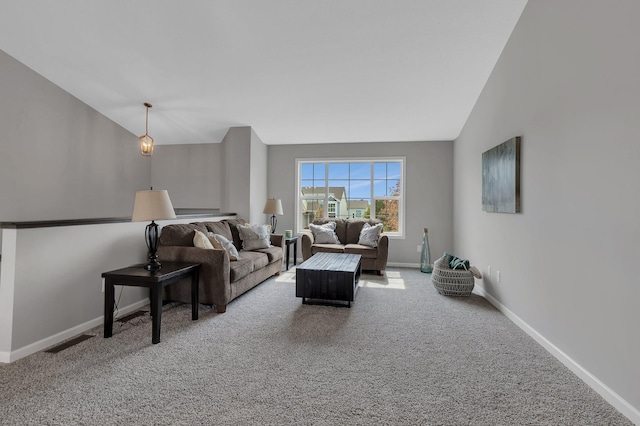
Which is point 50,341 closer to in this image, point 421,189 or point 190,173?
point 190,173

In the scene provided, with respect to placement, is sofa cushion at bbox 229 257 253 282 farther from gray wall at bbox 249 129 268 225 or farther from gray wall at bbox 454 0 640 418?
gray wall at bbox 454 0 640 418

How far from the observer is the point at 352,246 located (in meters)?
5.18

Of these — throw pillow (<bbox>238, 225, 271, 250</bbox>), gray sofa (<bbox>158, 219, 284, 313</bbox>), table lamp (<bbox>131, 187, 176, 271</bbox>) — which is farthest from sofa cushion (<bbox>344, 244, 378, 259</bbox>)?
table lamp (<bbox>131, 187, 176, 271</bbox>)

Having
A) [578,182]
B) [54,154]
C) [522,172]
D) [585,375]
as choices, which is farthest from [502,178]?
[54,154]

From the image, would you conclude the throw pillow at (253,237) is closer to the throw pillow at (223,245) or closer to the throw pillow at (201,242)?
the throw pillow at (223,245)

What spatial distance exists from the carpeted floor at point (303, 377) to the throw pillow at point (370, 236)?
224 centimetres

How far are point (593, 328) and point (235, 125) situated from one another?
17.1ft

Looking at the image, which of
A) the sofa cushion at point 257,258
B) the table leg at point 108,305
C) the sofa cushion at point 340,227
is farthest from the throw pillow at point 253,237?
the table leg at point 108,305

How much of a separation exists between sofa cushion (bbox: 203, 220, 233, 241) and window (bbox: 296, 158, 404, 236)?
201cm

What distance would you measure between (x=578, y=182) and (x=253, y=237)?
3.71 meters

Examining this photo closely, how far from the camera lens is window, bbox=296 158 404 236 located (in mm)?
6055

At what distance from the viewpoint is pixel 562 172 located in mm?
2268

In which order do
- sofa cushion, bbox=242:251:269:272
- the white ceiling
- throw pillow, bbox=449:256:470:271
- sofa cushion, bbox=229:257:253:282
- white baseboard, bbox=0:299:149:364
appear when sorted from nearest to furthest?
white baseboard, bbox=0:299:149:364 → the white ceiling → sofa cushion, bbox=229:257:253:282 → sofa cushion, bbox=242:251:269:272 → throw pillow, bbox=449:256:470:271

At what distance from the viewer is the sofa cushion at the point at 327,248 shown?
5.13 m
